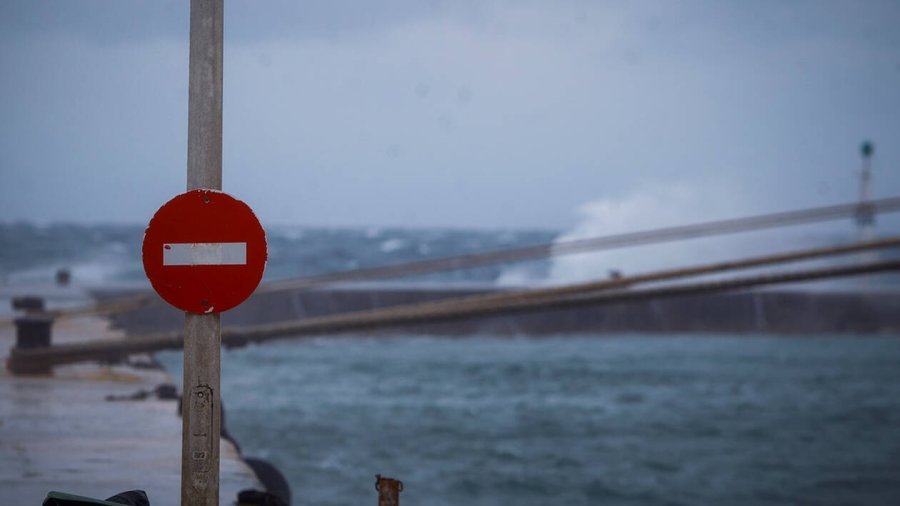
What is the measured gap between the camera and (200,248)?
454 centimetres

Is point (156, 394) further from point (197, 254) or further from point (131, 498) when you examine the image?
point (197, 254)

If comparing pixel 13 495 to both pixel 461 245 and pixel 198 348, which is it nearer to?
pixel 198 348

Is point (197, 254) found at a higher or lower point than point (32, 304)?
lower

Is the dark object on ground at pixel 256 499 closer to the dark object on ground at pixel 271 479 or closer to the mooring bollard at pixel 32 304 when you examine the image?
the dark object on ground at pixel 271 479

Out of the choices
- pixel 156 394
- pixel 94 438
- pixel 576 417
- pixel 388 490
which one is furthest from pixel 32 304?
pixel 388 490

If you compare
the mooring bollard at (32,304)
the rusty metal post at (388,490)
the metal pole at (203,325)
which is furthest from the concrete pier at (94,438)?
the metal pole at (203,325)

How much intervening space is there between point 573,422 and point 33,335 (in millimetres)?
6929

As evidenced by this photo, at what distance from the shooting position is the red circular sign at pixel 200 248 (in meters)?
4.54

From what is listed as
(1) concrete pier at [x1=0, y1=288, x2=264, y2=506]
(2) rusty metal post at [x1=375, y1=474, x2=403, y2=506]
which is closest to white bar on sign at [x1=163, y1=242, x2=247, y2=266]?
(2) rusty metal post at [x1=375, y1=474, x2=403, y2=506]

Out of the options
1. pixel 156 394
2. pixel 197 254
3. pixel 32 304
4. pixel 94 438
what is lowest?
pixel 94 438

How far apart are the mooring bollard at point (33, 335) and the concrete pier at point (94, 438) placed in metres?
0.10

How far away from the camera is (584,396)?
18.2 metres

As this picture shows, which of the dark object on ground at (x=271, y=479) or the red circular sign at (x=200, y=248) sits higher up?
the red circular sign at (x=200, y=248)

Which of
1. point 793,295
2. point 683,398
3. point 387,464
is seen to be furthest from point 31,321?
point 793,295
